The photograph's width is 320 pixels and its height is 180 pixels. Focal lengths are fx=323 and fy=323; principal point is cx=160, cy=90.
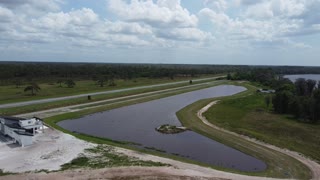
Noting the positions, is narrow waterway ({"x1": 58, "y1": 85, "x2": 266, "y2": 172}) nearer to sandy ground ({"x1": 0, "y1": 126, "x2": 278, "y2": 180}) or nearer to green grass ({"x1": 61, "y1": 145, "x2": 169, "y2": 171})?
sandy ground ({"x1": 0, "y1": 126, "x2": 278, "y2": 180})

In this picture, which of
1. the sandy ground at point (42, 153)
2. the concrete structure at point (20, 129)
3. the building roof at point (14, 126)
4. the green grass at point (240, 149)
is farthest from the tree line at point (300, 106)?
the building roof at point (14, 126)

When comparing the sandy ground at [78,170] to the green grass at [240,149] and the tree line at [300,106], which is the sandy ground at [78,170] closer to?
the green grass at [240,149]

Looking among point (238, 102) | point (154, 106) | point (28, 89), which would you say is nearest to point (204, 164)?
point (154, 106)

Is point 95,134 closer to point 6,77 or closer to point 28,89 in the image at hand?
point 28,89

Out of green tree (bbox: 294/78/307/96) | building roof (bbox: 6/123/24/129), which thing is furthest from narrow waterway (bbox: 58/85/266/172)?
green tree (bbox: 294/78/307/96)

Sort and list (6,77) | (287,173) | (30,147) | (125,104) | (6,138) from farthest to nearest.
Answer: (6,77)
(125,104)
(6,138)
(30,147)
(287,173)

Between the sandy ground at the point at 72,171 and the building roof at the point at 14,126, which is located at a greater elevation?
the building roof at the point at 14,126

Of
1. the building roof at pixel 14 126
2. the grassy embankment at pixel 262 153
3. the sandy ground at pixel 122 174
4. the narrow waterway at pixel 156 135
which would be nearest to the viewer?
the sandy ground at pixel 122 174
